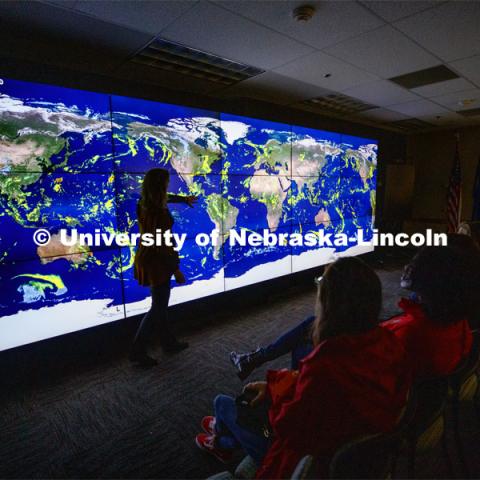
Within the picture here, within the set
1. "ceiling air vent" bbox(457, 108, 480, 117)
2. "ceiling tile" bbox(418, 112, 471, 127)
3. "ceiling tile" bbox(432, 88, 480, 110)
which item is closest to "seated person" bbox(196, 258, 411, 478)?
"ceiling tile" bbox(432, 88, 480, 110)

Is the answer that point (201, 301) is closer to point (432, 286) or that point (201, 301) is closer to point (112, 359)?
Answer: point (112, 359)

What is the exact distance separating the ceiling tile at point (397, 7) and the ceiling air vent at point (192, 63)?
50.0 inches

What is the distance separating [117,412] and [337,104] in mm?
4619

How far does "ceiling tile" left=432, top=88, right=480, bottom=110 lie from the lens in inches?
163

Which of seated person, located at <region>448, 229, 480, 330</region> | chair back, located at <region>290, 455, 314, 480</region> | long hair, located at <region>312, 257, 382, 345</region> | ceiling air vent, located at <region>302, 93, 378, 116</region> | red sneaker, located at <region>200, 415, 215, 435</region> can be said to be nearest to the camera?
chair back, located at <region>290, 455, 314, 480</region>

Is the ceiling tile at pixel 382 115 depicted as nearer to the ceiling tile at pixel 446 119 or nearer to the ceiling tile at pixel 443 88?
the ceiling tile at pixel 446 119

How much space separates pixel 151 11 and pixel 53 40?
37.1 inches

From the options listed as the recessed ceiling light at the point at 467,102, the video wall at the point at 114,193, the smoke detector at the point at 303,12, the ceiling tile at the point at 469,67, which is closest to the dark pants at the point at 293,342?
the video wall at the point at 114,193

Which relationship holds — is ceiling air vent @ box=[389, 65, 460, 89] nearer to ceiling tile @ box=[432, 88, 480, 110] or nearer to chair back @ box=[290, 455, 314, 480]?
ceiling tile @ box=[432, 88, 480, 110]

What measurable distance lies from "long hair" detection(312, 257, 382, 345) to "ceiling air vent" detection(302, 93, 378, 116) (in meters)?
3.67

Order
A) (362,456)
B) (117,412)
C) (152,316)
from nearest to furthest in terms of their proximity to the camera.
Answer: (362,456) < (117,412) < (152,316)

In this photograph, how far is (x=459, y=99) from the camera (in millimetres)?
4441

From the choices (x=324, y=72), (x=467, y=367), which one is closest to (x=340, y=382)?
(x=467, y=367)

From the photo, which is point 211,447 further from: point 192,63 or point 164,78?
point 164,78
